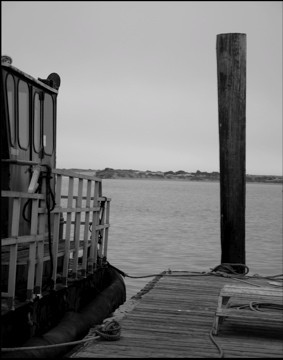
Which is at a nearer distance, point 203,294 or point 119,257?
point 203,294

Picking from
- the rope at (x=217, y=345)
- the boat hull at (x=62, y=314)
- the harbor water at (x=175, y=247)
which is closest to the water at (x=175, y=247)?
the harbor water at (x=175, y=247)

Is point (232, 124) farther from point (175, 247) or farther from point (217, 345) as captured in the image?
point (175, 247)

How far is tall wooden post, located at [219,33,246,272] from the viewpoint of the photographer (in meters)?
10.7

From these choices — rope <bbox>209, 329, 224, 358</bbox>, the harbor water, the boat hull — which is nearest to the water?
the harbor water

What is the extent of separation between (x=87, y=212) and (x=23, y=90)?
185 cm

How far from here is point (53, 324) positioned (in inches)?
301

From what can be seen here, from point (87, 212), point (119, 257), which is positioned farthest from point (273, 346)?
point (119, 257)

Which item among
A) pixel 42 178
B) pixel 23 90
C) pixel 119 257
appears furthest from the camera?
pixel 119 257

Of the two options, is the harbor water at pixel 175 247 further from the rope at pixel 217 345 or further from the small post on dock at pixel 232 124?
the rope at pixel 217 345

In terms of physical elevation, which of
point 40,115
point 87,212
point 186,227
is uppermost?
point 40,115

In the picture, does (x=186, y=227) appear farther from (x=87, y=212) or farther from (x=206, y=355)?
(x=206, y=355)

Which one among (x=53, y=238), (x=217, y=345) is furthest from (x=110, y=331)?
(x=53, y=238)

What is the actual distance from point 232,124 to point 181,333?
4.57 metres

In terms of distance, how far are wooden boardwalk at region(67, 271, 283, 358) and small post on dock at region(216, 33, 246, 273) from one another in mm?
1851
